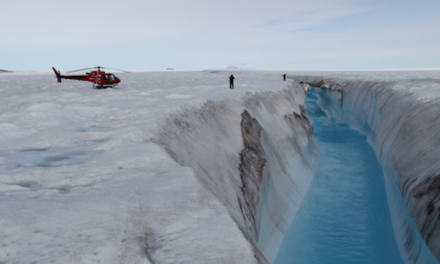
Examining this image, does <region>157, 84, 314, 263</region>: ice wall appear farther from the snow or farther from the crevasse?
the snow

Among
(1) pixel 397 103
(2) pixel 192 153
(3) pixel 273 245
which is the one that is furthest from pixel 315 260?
(1) pixel 397 103

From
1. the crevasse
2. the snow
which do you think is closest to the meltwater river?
the crevasse

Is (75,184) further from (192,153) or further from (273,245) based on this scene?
(273,245)

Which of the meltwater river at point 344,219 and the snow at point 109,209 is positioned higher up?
the snow at point 109,209

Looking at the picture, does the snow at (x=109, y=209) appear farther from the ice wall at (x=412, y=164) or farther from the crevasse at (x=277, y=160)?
the ice wall at (x=412, y=164)

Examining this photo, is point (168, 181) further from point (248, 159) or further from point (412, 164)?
point (412, 164)

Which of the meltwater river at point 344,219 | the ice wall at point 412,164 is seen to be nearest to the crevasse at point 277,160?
the ice wall at point 412,164
